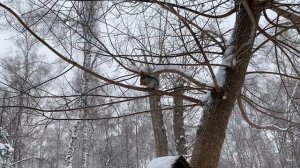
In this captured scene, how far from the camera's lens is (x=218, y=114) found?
87.8 inches

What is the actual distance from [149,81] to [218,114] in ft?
1.72

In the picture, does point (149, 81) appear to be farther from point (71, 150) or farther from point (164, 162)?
point (71, 150)

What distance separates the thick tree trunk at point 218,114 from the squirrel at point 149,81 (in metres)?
0.42

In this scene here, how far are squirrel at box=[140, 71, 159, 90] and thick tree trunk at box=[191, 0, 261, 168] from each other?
0.42 meters

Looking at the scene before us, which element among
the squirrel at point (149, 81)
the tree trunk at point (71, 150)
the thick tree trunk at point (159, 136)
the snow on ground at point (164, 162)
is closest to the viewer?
the snow on ground at point (164, 162)

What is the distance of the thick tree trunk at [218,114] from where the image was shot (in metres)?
2.16

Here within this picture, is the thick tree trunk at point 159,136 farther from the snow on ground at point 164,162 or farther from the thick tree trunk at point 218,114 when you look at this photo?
the snow on ground at point 164,162

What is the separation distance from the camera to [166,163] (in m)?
1.86

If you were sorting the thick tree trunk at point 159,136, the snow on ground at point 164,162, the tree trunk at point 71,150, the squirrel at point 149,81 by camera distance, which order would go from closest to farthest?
the snow on ground at point 164,162 < the squirrel at point 149,81 < the thick tree trunk at point 159,136 < the tree trunk at point 71,150

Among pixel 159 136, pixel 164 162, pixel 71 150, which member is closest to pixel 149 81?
pixel 164 162

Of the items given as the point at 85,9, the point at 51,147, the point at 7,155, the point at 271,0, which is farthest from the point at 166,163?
the point at 51,147

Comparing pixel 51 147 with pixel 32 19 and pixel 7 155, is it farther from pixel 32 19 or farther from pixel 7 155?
pixel 32 19

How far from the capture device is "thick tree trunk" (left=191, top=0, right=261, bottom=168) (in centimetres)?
216

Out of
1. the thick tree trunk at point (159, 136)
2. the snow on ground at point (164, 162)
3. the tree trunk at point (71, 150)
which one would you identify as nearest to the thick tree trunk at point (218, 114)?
the snow on ground at point (164, 162)
